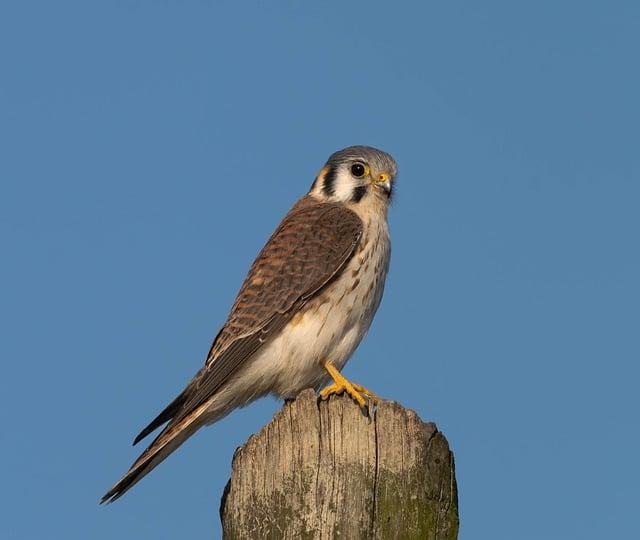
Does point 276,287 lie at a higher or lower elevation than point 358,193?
lower

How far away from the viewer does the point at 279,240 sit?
600cm

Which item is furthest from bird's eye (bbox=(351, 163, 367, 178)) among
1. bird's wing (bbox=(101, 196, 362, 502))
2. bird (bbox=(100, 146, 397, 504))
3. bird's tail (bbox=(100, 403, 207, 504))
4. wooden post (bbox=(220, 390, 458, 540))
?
wooden post (bbox=(220, 390, 458, 540))

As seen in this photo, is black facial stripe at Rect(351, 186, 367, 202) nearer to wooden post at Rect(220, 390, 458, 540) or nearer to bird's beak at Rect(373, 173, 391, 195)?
bird's beak at Rect(373, 173, 391, 195)

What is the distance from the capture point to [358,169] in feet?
21.6

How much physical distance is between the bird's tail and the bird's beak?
2.00 m

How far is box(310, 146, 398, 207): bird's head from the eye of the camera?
6.42 m

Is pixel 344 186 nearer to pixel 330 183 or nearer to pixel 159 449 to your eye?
pixel 330 183

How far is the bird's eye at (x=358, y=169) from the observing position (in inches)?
259

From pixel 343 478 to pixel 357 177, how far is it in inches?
140

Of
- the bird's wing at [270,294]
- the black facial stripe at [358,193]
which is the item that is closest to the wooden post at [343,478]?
the bird's wing at [270,294]

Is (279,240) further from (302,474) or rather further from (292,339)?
(302,474)

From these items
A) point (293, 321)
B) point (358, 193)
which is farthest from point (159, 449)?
point (358, 193)

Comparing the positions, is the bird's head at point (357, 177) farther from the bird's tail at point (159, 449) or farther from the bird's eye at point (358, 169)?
the bird's tail at point (159, 449)

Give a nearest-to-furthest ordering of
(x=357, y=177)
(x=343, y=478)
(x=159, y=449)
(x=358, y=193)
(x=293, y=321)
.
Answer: (x=343, y=478)
(x=159, y=449)
(x=293, y=321)
(x=358, y=193)
(x=357, y=177)
